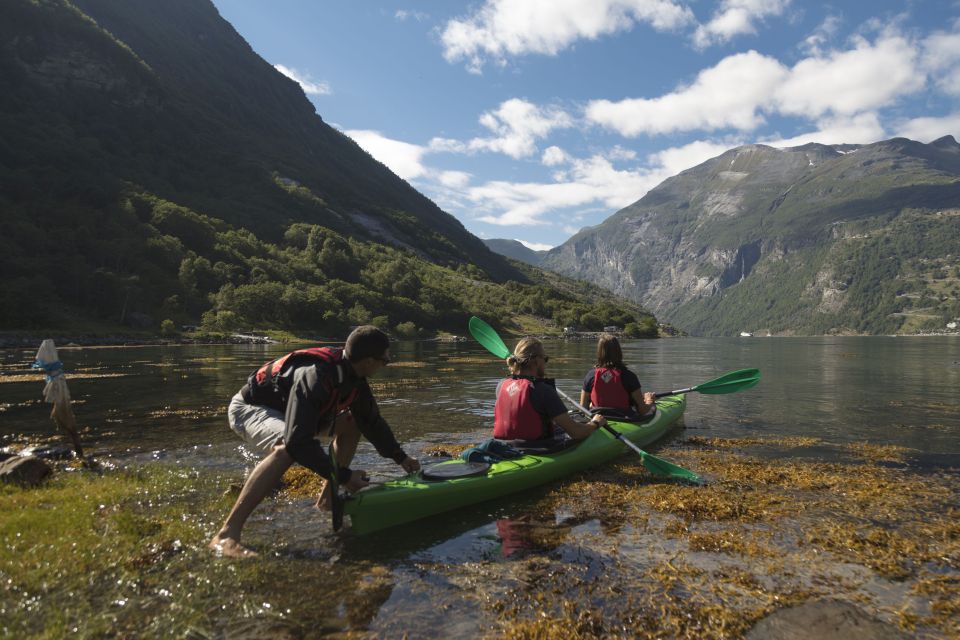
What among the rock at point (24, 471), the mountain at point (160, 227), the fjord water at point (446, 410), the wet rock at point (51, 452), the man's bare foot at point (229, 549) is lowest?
the fjord water at point (446, 410)

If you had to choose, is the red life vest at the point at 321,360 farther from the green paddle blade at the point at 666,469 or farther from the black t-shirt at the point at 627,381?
the black t-shirt at the point at 627,381

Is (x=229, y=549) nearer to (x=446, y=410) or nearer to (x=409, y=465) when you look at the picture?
(x=409, y=465)

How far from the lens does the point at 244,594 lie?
15.9 ft

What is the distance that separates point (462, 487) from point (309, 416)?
8.86ft

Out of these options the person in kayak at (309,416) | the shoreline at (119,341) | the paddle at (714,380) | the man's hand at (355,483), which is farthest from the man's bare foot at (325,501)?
the shoreline at (119,341)

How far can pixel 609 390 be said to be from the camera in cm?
1163

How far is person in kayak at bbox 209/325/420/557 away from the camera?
17.7ft

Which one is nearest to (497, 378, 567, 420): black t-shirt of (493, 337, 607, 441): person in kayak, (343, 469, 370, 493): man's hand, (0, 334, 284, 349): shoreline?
(493, 337, 607, 441): person in kayak

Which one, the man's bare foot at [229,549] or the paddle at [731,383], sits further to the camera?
the paddle at [731,383]

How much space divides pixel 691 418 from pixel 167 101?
682 feet

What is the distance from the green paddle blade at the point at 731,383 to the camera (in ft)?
Answer: 44.3

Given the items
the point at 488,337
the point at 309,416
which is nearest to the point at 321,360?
the point at 309,416

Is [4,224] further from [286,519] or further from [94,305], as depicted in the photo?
[286,519]

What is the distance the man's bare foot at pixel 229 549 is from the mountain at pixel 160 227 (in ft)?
250
